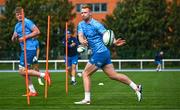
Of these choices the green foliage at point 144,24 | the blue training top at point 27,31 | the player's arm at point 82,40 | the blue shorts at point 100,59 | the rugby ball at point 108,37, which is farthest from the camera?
the green foliage at point 144,24

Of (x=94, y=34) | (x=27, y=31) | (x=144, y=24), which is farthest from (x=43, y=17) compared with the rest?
(x=94, y=34)

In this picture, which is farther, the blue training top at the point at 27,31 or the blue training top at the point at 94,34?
the blue training top at the point at 27,31

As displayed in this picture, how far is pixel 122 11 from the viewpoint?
6312 centimetres

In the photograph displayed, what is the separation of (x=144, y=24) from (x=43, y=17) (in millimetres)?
11285

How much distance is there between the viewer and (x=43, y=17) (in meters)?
63.3

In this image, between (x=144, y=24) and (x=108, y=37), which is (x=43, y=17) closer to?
(x=144, y=24)

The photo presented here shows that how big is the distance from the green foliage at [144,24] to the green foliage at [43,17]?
570cm

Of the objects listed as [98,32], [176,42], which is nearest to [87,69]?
[98,32]

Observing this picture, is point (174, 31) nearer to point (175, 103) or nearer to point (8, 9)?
point (8, 9)

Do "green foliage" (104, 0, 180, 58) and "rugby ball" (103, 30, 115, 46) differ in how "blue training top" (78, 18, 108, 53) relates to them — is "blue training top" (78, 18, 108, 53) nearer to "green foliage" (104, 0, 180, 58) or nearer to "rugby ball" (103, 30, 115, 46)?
"rugby ball" (103, 30, 115, 46)

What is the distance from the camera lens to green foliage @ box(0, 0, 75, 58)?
62969mm

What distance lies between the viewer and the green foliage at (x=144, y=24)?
61.8 meters

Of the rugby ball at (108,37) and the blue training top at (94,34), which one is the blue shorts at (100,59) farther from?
the rugby ball at (108,37)

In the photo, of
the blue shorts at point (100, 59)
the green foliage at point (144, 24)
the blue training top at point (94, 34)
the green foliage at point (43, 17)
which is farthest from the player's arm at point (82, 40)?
the green foliage at point (43, 17)
